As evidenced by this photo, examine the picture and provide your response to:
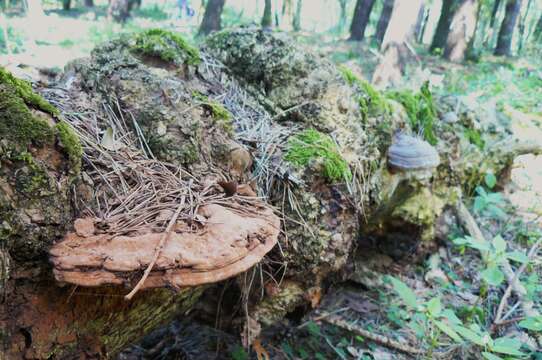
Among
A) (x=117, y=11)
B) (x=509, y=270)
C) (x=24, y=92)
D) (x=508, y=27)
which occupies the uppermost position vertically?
(x=508, y=27)

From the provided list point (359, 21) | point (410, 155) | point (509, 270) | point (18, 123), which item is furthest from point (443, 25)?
point (18, 123)

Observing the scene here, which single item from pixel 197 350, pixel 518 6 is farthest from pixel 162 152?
pixel 518 6

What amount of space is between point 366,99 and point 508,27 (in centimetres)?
1636

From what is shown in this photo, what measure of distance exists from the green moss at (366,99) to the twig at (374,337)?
173 cm

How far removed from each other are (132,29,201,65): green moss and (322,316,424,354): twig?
7.84ft

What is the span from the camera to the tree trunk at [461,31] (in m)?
11.6

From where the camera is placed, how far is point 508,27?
15953 mm

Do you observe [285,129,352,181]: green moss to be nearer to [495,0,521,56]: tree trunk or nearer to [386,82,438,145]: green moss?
[386,82,438,145]: green moss

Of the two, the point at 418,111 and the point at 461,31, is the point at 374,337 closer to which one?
the point at 418,111

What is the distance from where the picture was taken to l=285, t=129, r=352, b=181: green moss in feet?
7.98

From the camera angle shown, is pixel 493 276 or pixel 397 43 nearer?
pixel 493 276

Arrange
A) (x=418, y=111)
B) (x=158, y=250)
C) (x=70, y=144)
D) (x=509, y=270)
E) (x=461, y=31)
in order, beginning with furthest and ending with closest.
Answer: (x=461, y=31), (x=418, y=111), (x=509, y=270), (x=70, y=144), (x=158, y=250)

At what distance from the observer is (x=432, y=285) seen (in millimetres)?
3928

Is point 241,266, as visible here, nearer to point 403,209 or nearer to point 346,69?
point 346,69
